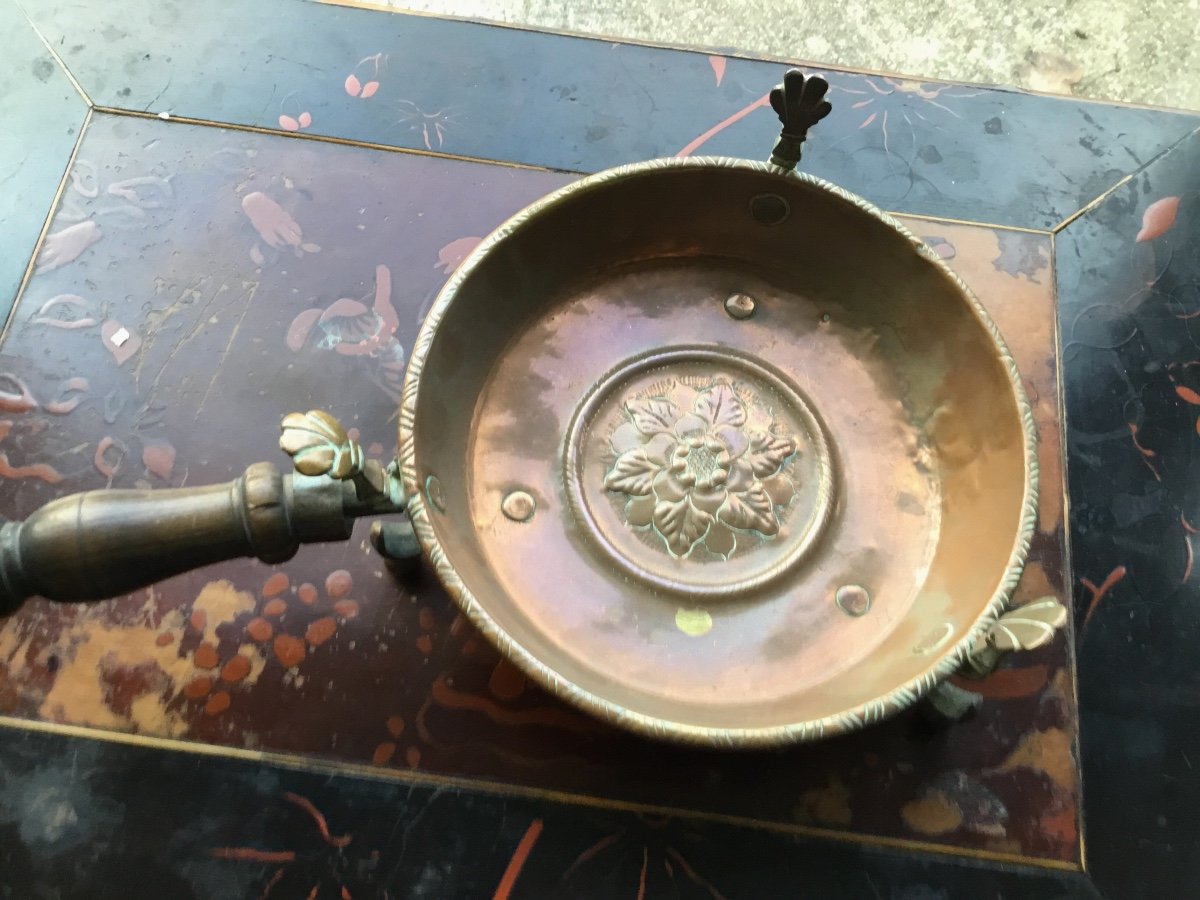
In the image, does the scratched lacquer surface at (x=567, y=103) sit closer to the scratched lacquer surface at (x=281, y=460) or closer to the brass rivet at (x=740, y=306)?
the scratched lacquer surface at (x=281, y=460)

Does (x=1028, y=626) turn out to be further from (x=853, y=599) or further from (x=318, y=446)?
(x=318, y=446)

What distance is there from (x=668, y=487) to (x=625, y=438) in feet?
0.22

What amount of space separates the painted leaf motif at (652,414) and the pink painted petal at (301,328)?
0.37 metres

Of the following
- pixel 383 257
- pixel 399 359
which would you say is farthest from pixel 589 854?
pixel 383 257

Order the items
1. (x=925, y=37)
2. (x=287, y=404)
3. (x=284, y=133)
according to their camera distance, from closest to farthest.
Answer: (x=287, y=404) < (x=284, y=133) < (x=925, y=37)

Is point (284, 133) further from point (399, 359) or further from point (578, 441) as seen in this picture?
point (578, 441)

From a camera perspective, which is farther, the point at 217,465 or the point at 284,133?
the point at 284,133

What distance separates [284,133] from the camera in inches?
42.1

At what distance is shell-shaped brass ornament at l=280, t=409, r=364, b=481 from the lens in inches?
25.1

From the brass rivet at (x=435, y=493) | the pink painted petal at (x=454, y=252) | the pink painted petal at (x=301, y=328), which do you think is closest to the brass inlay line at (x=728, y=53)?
the pink painted petal at (x=454, y=252)

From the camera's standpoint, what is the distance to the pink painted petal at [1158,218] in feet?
3.55

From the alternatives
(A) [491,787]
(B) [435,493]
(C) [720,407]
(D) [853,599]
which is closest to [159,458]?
(B) [435,493]

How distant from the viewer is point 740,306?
95 cm

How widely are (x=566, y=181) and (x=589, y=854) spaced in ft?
2.44
